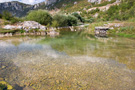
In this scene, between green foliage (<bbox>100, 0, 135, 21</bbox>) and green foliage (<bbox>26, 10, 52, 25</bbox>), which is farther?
green foliage (<bbox>26, 10, 52, 25</bbox>)

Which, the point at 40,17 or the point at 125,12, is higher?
the point at 125,12

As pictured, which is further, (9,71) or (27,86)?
(9,71)

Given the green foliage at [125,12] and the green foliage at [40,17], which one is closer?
the green foliage at [125,12]

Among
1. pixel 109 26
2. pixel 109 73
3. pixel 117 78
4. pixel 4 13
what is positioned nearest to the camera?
pixel 117 78

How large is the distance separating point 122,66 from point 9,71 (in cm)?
583

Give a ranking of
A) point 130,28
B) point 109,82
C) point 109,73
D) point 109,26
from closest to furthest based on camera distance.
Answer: point 109,82, point 109,73, point 130,28, point 109,26

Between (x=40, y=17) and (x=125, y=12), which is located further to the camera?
(x=40, y=17)

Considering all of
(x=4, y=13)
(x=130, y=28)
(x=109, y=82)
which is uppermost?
(x=4, y=13)

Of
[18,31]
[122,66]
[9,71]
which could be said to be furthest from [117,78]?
[18,31]

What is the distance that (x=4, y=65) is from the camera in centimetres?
527

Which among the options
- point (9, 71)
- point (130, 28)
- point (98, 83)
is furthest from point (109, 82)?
point (130, 28)

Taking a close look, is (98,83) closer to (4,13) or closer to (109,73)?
(109,73)

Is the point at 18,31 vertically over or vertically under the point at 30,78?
over

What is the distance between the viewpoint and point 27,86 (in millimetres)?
3475
